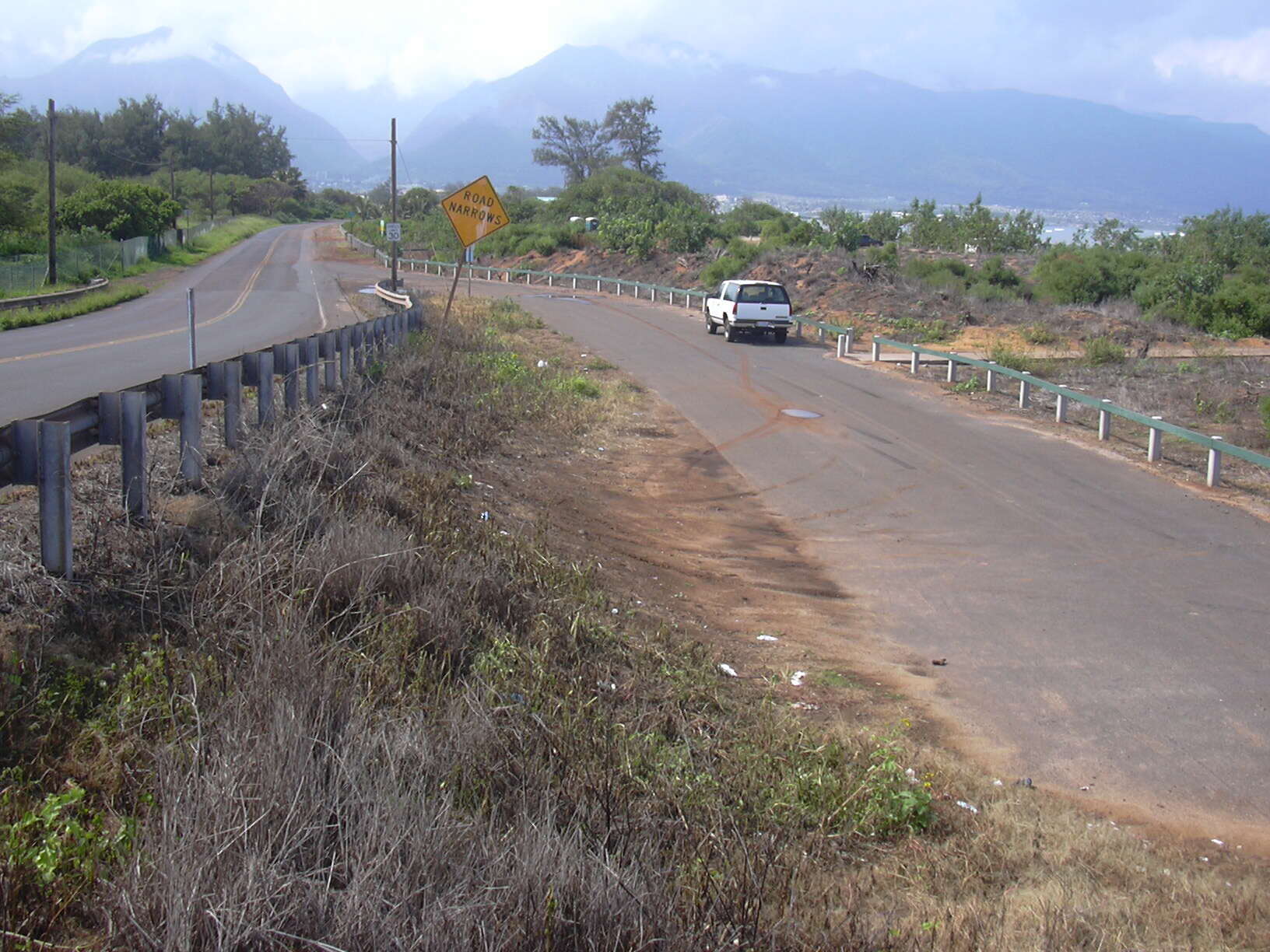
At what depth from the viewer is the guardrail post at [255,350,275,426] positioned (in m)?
9.23

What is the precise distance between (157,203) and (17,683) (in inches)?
2869

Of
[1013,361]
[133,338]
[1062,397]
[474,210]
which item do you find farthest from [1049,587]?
[133,338]

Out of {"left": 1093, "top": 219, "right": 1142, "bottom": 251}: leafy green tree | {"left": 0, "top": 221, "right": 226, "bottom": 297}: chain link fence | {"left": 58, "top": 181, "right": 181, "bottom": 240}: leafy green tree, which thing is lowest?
{"left": 0, "top": 221, "right": 226, "bottom": 297}: chain link fence

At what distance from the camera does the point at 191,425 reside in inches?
293

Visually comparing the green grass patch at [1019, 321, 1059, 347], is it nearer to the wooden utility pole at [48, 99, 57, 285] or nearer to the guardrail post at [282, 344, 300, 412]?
the guardrail post at [282, 344, 300, 412]

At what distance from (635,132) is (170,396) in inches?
5193

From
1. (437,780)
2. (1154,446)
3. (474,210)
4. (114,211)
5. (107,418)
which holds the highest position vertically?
(114,211)

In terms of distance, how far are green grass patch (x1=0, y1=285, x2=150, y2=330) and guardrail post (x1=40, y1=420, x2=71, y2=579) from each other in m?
25.7

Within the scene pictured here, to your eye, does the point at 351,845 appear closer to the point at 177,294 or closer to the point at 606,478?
the point at 606,478

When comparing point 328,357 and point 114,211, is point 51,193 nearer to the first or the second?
point 114,211

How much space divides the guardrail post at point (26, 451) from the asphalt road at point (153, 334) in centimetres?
456

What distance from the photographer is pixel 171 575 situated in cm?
584

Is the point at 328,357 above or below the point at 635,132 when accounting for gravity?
below


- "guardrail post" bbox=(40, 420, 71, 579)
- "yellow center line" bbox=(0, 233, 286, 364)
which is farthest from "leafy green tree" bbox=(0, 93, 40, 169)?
"guardrail post" bbox=(40, 420, 71, 579)
